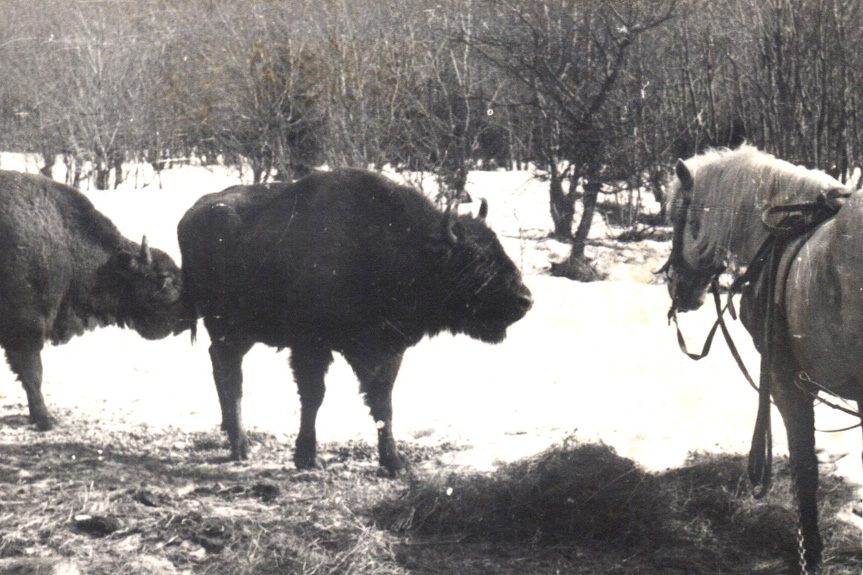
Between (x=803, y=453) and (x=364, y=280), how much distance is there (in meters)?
2.60

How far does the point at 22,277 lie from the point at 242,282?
2.02 meters

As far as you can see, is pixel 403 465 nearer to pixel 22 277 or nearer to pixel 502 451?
pixel 502 451

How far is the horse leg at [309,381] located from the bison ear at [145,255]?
159 cm

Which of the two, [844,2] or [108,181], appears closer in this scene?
[844,2]

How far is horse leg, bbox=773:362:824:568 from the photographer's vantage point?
377cm

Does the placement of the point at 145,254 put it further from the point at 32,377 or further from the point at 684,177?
the point at 684,177

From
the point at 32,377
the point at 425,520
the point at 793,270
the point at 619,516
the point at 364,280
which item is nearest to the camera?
the point at 793,270

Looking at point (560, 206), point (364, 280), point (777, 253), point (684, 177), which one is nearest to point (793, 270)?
point (777, 253)

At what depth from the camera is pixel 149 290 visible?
21.0 feet

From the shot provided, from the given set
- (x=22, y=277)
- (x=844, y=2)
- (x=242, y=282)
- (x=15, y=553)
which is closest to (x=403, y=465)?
(x=242, y=282)

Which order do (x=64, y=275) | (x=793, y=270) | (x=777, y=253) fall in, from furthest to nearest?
(x=64, y=275), (x=777, y=253), (x=793, y=270)

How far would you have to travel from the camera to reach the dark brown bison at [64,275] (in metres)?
6.40

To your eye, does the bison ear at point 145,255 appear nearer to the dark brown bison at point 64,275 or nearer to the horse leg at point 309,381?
the dark brown bison at point 64,275

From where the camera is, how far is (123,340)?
6863 mm
